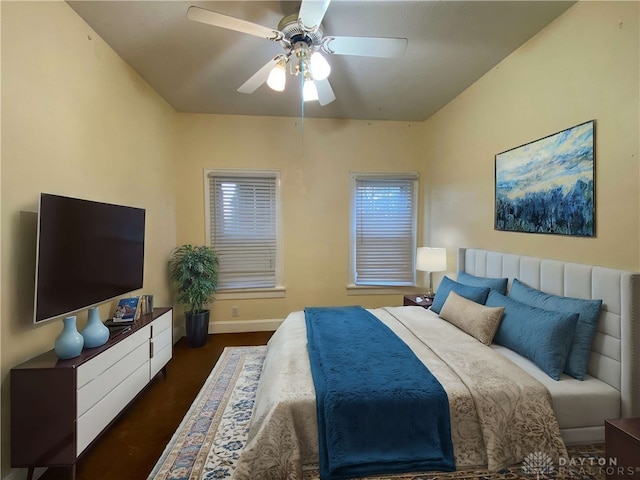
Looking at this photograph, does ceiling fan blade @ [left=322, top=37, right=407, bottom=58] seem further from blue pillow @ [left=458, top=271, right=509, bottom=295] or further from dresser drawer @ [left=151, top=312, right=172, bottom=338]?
dresser drawer @ [left=151, top=312, right=172, bottom=338]

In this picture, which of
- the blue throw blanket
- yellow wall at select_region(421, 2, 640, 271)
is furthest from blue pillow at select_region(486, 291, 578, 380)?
the blue throw blanket

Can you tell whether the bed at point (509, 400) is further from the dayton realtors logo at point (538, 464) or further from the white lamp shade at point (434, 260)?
the white lamp shade at point (434, 260)

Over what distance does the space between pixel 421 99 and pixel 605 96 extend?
193 cm

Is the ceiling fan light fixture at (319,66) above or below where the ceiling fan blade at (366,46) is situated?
below

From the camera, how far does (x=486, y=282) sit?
8.68 ft

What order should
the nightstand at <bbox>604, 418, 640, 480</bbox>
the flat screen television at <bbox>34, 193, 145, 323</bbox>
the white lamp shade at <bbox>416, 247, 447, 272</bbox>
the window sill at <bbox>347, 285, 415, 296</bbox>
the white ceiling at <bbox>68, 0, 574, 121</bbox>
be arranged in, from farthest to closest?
the window sill at <bbox>347, 285, 415, 296</bbox>
the white lamp shade at <bbox>416, 247, 447, 272</bbox>
the white ceiling at <bbox>68, 0, 574, 121</bbox>
the flat screen television at <bbox>34, 193, 145, 323</bbox>
the nightstand at <bbox>604, 418, 640, 480</bbox>

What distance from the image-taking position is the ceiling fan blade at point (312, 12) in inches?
61.2

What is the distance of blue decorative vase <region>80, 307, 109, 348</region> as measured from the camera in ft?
6.19

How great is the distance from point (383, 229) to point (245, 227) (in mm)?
A: 1955

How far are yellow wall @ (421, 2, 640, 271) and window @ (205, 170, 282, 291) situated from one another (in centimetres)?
237

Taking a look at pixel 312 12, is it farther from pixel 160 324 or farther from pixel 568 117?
pixel 160 324

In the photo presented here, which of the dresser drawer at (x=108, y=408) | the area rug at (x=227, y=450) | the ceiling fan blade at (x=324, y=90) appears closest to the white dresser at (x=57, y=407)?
the dresser drawer at (x=108, y=408)

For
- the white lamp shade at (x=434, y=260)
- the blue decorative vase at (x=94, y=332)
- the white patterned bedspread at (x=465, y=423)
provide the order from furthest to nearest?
the white lamp shade at (x=434, y=260) < the blue decorative vase at (x=94, y=332) < the white patterned bedspread at (x=465, y=423)

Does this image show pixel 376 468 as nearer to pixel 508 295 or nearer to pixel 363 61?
pixel 508 295
